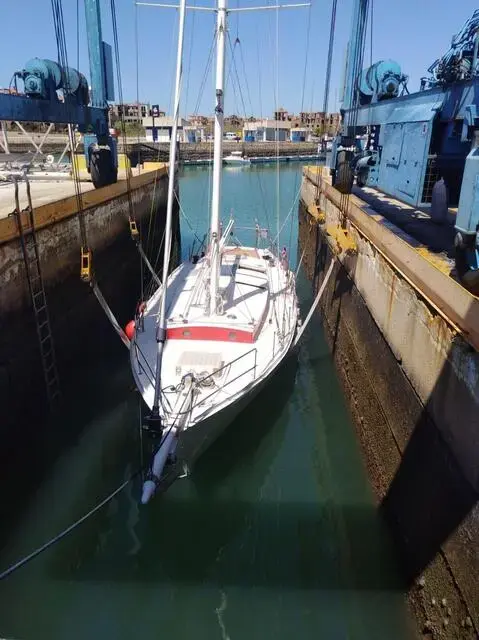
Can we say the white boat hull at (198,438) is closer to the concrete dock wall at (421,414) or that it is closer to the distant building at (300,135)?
the concrete dock wall at (421,414)

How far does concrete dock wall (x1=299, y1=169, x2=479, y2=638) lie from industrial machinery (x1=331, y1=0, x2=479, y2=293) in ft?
3.01

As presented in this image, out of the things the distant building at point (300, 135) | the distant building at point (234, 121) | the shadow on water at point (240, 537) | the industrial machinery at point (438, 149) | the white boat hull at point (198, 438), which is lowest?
the shadow on water at point (240, 537)

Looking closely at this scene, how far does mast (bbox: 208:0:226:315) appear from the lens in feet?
29.9

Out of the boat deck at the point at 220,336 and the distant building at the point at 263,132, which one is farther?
the distant building at the point at 263,132

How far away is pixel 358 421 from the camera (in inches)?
399

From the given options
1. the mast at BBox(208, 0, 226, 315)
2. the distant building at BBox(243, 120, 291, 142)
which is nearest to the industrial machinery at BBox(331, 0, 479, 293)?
the mast at BBox(208, 0, 226, 315)

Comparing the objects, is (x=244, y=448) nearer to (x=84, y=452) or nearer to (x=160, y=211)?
(x=84, y=452)

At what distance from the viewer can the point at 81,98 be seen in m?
16.4

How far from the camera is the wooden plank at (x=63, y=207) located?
900cm

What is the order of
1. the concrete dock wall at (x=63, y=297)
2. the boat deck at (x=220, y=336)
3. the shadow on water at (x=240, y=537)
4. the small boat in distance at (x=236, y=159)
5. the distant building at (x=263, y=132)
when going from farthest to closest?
1. the distant building at (x=263, y=132)
2. the small boat in distance at (x=236, y=159)
3. the concrete dock wall at (x=63, y=297)
4. the boat deck at (x=220, y=336)
5. the shadow on water at (x=240, y=537)

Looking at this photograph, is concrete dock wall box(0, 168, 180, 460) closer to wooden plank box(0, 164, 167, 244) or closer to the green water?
wooden plank box(0, 164, 167, 244)

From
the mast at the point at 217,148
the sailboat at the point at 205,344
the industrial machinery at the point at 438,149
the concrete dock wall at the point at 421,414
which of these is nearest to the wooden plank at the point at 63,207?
the sailboat at the point at 205,344

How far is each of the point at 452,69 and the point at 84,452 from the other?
10.7 meters

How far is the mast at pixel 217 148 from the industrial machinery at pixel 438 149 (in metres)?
4.37
